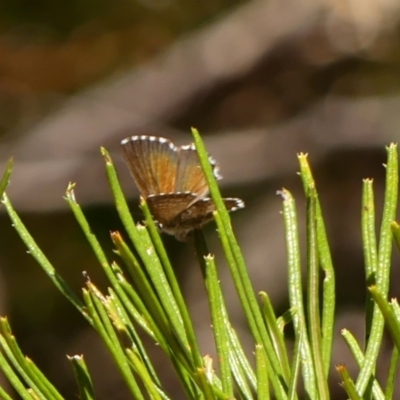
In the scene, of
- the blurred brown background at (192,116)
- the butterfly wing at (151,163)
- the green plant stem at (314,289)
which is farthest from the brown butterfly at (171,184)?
the blurred brown background at (192,116)

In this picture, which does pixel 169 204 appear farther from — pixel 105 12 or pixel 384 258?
pixel 105 12

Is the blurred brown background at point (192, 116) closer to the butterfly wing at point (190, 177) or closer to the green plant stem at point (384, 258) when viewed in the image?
the butterfly wing at point (190, 177)

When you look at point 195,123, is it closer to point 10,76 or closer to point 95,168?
point 95,168

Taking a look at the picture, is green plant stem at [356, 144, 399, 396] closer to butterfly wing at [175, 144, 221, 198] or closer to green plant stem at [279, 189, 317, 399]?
green plant stem at [279, 189, 317, 399]

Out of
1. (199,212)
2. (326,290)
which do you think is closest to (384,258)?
(326,290)

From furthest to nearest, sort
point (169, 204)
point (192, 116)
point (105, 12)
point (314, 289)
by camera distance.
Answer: point (105, 12)
point (192, 116)
point (169, 204)
point (314, 289)

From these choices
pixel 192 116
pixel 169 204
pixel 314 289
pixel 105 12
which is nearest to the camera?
pixel 314 289
